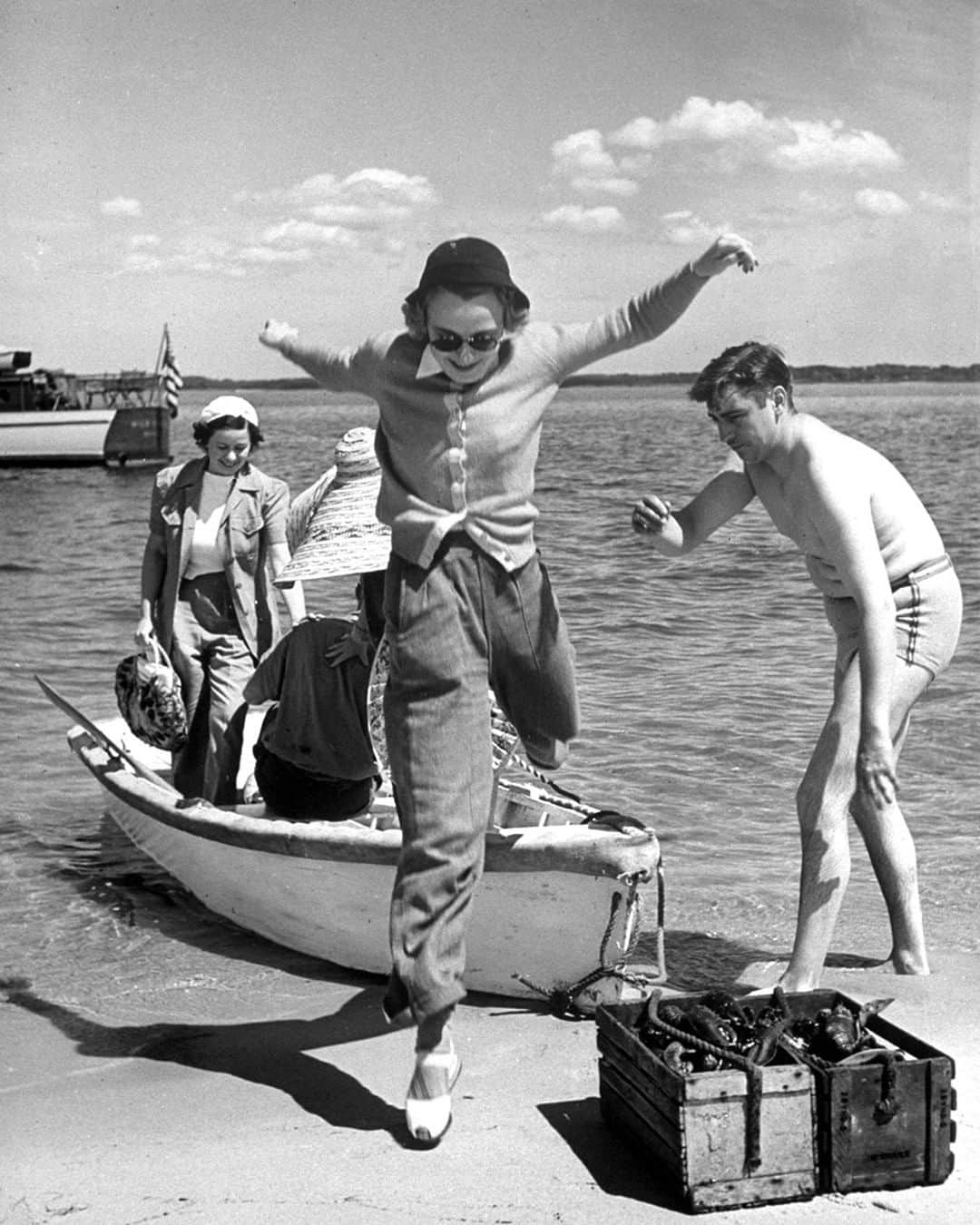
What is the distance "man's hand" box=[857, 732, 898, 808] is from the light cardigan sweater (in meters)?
0.97

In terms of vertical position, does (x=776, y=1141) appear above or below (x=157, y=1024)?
above

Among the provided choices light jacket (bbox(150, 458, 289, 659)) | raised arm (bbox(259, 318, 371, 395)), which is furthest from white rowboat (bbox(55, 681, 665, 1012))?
raised arm (bbox(259, 318, 371, 395))

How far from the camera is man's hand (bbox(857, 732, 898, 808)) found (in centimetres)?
417

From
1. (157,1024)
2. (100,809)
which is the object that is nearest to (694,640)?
(100,809)

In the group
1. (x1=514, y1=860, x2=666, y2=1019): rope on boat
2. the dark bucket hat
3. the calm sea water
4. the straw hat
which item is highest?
the dark bucket hat

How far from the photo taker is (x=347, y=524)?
17.2 feet

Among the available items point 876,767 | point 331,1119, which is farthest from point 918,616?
point 331,1119

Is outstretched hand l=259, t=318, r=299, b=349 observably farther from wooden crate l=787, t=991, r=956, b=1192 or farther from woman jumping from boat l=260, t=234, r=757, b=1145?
wooden crate l=787, t=991, r=956, b=1192

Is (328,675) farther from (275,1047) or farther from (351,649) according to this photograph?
(275,1047)

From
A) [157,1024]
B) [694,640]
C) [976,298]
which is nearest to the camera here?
[976,298]

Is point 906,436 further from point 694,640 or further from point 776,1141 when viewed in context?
point 776,1141

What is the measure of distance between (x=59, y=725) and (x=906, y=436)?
2792cm

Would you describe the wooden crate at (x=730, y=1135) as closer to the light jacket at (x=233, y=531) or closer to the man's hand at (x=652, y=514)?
the man's hand at (x=652, y=514)

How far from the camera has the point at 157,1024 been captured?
516 centimetres
